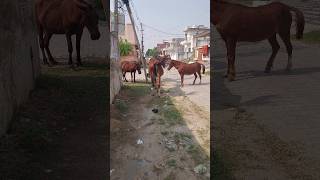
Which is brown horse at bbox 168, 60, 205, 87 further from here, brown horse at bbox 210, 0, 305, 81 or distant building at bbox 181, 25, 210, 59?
brown horse at bbox 210, 0, 305, 81

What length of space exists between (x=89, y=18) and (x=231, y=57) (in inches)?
52.1

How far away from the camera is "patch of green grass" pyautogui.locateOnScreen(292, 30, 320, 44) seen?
153 inches

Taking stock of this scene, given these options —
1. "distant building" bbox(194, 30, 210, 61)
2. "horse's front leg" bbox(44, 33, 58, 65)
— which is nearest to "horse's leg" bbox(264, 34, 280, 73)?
"distant building" bbox(194, 30, 210, 61)

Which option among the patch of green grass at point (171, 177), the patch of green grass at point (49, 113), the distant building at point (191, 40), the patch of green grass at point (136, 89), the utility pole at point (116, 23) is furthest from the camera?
the patch of green grass at point (136, 89)

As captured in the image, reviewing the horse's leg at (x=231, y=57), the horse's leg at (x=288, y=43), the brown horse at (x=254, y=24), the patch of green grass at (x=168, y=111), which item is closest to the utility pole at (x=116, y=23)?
the patch of green grass at (x=168, y=111)

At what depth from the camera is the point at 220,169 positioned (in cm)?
361

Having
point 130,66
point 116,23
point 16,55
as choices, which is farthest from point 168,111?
point 16,55

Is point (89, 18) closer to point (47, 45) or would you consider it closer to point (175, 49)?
point (47, 45)

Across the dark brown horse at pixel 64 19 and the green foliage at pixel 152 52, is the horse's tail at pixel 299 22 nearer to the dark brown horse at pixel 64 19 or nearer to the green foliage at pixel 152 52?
the green foliage at pixel 152 52

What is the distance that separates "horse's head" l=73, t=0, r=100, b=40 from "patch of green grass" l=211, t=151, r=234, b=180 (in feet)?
4.86

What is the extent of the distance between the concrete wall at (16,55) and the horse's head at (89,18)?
0.44 metres

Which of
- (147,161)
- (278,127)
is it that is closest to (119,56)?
(147,161)

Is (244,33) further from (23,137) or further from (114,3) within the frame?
(23,137)

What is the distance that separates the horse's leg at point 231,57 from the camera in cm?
386
